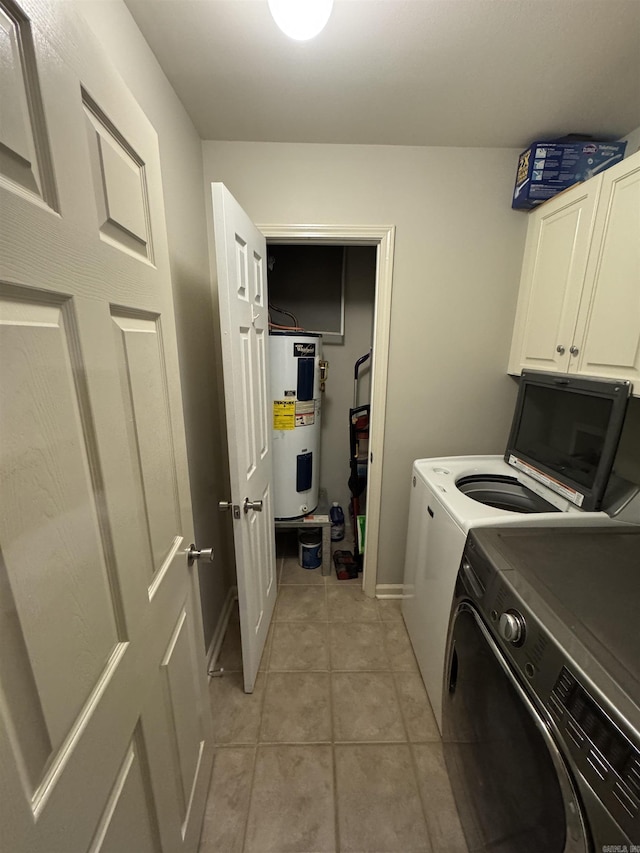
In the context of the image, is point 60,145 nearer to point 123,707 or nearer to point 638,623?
point 123,707

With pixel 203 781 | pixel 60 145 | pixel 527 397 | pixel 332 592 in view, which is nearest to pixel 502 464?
pixel 527 397

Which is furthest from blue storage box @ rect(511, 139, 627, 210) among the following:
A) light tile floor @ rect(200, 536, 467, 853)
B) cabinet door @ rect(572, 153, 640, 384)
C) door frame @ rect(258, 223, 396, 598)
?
light tile floor @ rect(200, 536, 467, 853)

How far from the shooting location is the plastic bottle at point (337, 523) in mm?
2447

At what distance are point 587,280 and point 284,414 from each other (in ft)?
4.77

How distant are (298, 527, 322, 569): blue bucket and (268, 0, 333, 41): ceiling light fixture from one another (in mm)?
2218

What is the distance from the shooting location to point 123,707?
57 centimetres

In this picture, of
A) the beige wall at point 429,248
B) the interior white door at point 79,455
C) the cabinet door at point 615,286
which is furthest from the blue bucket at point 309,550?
the cabinet door at point 615,286

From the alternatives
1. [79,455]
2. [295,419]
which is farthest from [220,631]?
[79,455]

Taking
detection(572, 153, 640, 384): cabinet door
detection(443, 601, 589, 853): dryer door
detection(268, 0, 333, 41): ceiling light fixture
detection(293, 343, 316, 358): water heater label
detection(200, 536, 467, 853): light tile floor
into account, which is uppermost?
detection(268, 0, 333, 41): ceiling light fixture

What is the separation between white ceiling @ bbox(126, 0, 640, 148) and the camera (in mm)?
906

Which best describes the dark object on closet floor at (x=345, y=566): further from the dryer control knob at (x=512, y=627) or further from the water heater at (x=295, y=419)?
the dryer control knob at (x=512, y=627)

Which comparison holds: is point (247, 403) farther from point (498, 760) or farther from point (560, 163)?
point (560, 163)

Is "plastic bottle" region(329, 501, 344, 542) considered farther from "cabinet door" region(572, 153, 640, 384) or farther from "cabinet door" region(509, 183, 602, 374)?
"cabinet door" region(572, 153, 640, 384)

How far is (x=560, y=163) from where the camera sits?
138 centimetres
